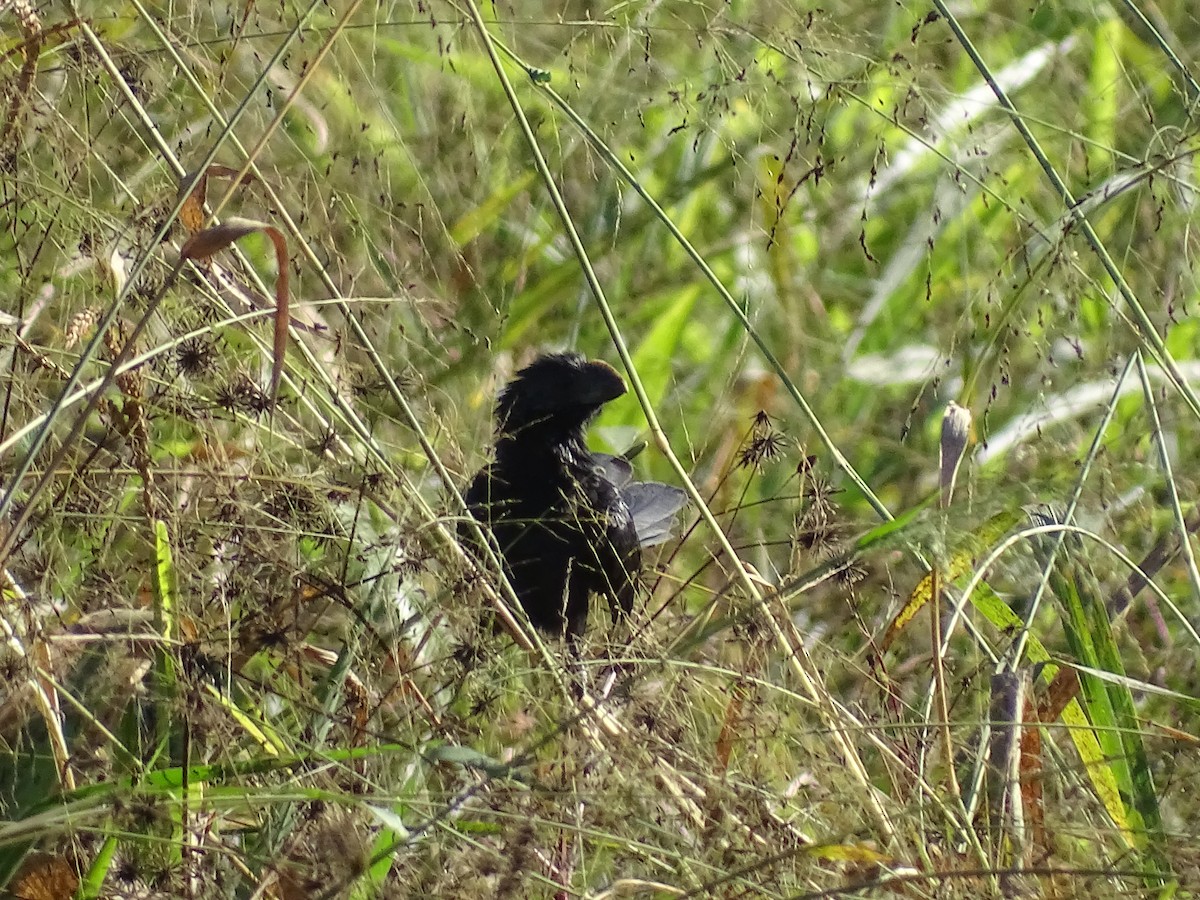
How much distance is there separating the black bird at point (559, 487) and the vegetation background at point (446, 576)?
200 millimetres

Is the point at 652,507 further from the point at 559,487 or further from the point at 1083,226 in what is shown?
the point at 1083,226

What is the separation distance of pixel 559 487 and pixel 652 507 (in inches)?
16.5

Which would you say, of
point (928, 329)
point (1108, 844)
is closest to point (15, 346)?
point (1108, 844)

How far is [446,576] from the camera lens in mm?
1820

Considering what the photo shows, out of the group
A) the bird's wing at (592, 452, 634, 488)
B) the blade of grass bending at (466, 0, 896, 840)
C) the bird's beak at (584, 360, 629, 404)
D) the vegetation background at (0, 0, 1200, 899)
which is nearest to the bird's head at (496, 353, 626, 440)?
the bird's beak at (584, 360, 629, 404)

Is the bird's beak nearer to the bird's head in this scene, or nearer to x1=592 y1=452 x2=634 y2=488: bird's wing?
the bird's head

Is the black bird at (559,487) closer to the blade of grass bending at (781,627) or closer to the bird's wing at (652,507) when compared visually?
the bird's wing at (652,507)

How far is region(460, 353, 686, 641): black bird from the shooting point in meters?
2.80

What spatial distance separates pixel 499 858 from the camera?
4.73 ft

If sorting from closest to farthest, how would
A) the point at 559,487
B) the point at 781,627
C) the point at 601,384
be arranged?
the point at 781,627, the point at 559,487, the point at 601,384

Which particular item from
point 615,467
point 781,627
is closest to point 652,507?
point 615,467

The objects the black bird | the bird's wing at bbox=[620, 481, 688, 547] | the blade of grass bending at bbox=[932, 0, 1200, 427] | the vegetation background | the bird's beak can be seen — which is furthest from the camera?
the bird's wing at bbox=[620, 481, 688, 547]

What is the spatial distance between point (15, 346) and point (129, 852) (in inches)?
25.7

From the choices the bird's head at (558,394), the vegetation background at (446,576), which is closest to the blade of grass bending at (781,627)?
the vegetation background at (446,576)
